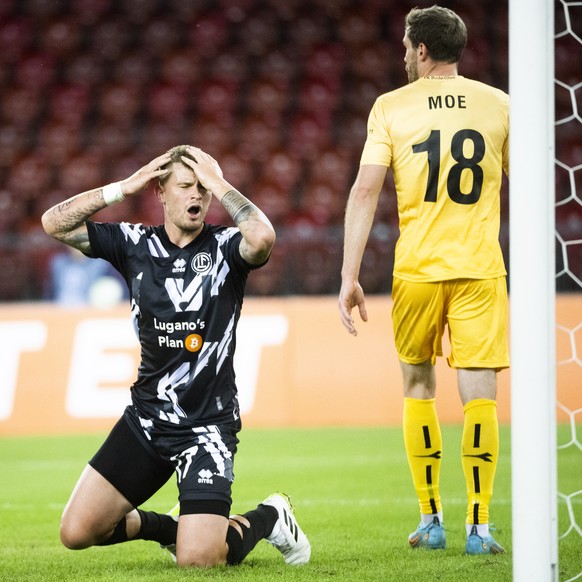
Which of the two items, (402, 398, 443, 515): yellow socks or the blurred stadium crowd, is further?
the blurred stadium crowd

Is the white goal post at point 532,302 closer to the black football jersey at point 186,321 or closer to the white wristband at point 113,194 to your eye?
the black football jersey at point 186,321

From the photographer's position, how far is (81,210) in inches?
155

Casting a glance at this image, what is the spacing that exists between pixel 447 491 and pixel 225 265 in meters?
2.37

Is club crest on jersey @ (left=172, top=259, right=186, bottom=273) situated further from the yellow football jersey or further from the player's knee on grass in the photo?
the player's knee on grass

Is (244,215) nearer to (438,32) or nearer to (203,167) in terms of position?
(203,167)

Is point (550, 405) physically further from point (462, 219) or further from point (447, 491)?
point (447, 491)

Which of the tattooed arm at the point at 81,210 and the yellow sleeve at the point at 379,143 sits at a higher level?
the yellow sleeve at the point at 379,143

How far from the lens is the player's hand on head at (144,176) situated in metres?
3.83

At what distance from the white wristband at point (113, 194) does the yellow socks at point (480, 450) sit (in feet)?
4.95

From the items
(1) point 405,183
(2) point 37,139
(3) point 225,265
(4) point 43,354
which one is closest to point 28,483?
(4) point 43,354

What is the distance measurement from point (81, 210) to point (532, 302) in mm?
1914

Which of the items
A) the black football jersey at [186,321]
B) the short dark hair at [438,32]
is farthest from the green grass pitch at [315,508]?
the short dark hair at [438,32]

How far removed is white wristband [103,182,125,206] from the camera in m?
3.89

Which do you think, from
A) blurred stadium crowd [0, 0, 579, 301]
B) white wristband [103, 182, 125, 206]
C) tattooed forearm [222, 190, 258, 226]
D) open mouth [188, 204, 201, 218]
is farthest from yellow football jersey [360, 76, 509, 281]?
blurred stadium crowd [0, 0, 579, 301]
